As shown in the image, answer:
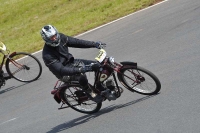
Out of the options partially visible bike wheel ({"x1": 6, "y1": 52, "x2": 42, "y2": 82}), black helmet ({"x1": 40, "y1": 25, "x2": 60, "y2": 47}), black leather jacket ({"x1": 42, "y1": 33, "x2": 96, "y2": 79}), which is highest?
black helmet ({"x1": 40, "y1": 25, "x2": 60, "y2": 47})

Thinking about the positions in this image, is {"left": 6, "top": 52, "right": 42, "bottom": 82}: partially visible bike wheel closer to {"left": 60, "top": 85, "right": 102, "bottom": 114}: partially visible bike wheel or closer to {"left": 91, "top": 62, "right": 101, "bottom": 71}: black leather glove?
{"left": 60, "top": 85, "right": 102, "bottom": 114}: partially visible bike wheel

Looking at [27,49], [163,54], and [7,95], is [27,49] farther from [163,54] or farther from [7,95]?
[163,54]

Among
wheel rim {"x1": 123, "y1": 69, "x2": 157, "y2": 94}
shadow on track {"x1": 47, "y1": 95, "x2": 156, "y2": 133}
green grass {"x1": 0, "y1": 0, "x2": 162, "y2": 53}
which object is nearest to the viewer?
wheel rim {"x1": 123, "y1": 69, "x2": 157, "y2": 94}

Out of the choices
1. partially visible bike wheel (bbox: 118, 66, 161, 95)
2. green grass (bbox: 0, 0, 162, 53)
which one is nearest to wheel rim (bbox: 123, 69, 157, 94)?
partially visible bike wheel (bbox: 118, 66, 161, 95)

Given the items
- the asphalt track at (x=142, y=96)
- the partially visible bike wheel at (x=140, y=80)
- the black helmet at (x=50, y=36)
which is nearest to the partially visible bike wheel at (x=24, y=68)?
the asphalt track at (x=142, y=96)

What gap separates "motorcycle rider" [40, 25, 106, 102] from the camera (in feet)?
28.0

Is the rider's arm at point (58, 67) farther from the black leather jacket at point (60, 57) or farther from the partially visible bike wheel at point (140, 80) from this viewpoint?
the partially visible bike wheel at point (140, 80)

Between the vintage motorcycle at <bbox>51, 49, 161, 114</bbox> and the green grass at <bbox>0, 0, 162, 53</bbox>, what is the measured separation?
335 inches

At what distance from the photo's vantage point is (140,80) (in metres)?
8.92

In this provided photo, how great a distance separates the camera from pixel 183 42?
1242cm

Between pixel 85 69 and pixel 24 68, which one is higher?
pixel 85 69

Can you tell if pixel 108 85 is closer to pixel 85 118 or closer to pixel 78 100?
pixel 78 100

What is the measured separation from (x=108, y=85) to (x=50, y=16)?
1662cm

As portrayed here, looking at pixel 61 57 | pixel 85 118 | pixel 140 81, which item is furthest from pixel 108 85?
pixel 61 57
